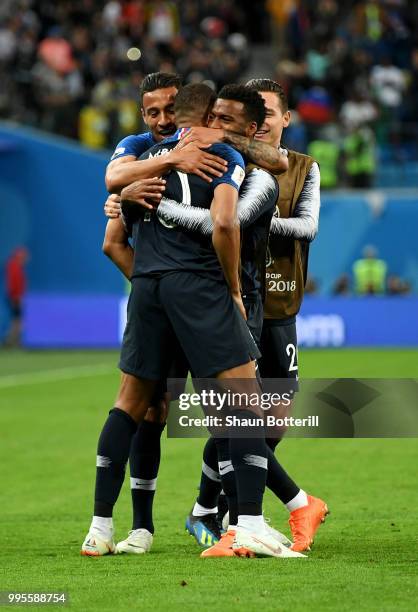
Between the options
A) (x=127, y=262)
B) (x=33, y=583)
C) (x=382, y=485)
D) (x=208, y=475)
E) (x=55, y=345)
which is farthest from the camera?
(x=55, y=345)

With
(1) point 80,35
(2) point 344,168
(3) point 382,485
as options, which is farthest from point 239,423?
(1) point 80,35

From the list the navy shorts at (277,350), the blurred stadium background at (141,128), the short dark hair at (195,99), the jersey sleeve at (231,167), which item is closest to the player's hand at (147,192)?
the jersey sleeve at (231,167)

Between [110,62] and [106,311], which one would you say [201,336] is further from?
[110,62]

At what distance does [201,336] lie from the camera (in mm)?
6070

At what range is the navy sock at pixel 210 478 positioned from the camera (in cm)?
705

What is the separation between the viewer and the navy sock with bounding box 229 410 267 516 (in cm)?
612

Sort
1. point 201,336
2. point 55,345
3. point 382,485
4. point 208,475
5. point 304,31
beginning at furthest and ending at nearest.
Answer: point 304,31 → point 55,345 → point 382,485 → point 208,475 → point 201,336

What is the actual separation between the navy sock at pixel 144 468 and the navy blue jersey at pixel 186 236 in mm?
976

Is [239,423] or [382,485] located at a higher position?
[239,423]

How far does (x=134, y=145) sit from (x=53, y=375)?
509 inches

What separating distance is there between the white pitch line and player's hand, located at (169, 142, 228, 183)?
39.0ft

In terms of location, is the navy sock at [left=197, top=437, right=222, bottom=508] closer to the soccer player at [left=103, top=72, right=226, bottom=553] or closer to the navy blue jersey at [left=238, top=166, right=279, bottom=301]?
the soccer player at [left=103, top=72, right=226, bottom=553]

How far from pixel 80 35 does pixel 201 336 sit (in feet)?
76.6

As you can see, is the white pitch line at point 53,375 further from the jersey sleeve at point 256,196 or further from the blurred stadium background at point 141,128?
the jersey sleeve at point 256,196
